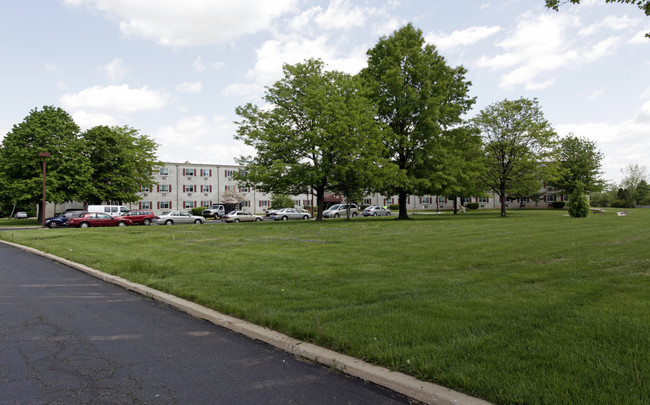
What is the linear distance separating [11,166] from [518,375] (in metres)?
52.3

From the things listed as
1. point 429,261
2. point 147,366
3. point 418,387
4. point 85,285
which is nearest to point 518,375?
point 418,387

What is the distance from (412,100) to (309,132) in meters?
10.00

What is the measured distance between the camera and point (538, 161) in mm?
40031

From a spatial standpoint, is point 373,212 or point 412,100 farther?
point 373,212

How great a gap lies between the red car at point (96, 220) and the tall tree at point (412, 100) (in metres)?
25.2

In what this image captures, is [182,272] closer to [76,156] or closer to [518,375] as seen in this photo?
[518,375]

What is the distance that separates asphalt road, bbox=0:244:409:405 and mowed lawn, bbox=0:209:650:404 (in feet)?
1.92

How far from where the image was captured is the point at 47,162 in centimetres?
4322

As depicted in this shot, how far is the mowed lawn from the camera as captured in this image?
354 cm

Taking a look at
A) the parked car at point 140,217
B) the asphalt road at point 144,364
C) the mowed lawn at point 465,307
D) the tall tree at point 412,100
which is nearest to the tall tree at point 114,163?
the parked car at point 140,217

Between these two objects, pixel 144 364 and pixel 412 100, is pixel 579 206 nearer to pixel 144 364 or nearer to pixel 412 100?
pixel 412 100

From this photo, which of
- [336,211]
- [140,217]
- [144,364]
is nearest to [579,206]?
[336,211]

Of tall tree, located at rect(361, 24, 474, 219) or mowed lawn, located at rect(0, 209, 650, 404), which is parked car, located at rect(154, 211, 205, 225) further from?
mowed lawn, located at rect(0, 209, 650, 404)

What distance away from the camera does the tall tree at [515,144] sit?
39656mm
